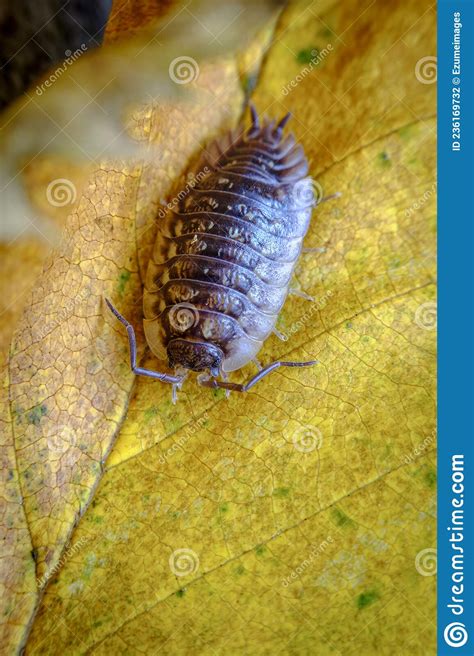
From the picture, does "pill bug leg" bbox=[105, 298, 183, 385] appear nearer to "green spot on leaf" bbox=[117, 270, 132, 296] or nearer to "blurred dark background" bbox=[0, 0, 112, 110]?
"green spot on leaf" bbox=[117, 270, 132, 296]

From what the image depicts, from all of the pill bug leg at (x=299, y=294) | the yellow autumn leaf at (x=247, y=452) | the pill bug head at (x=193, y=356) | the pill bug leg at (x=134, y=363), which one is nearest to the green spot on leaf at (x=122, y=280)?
the yellow autumn leaf at (x=247, y=452)

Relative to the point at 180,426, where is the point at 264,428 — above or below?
below

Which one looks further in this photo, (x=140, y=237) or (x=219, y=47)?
(x=219, y=47)

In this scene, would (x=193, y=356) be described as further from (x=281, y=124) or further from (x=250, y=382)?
(x=281, y=124)

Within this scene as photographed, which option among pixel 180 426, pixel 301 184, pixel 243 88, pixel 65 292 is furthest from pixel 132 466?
pixel 243 88
